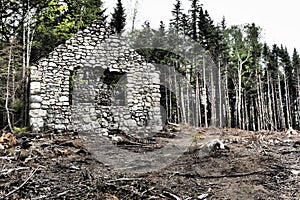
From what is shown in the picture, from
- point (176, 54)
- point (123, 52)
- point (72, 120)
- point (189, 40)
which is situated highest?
point (189, 40)

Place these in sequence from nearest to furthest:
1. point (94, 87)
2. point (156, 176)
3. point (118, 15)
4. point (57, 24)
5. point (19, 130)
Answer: point (156, 176)
point (19, 130)
point (94, 87)
point (57, 24)
point (118, 15)

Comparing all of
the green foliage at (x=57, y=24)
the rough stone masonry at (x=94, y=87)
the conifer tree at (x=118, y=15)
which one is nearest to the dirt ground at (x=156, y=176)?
→ the rough stone masonry at (x=94, y=87)

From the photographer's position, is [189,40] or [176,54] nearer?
[176,54]

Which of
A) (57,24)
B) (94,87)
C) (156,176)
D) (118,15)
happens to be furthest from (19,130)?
(118,15)

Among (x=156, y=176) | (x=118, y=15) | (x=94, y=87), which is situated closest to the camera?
(x=156, y=176)

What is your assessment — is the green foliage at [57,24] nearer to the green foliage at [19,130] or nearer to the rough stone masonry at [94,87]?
the rough stone masonry at [94,87]

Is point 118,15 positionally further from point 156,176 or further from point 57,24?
point 156,176

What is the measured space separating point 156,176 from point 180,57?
24756 mm

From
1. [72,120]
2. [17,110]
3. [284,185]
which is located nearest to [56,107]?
[72,120]

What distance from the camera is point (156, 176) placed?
16.6ft

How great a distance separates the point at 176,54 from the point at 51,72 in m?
18.9

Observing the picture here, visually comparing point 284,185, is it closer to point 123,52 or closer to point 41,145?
point 41,145

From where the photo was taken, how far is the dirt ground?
4027mm

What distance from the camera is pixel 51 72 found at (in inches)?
421
